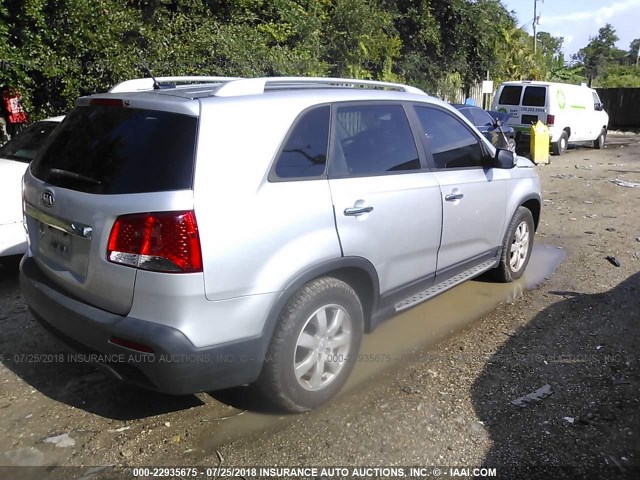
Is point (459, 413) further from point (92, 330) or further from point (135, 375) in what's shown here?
point (92, 330)

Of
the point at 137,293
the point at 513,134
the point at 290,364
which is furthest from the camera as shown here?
the point at 513,134

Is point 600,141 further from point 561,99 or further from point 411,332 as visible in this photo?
point 411,332

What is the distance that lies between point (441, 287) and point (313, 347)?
1416 millimetres

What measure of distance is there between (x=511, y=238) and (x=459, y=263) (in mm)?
997

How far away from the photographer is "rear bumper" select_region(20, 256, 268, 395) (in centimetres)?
259

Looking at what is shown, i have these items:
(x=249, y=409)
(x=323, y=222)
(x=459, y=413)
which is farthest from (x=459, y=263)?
(x=249, y=409)

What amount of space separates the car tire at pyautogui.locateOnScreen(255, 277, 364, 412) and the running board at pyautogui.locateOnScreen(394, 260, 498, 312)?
498 mm

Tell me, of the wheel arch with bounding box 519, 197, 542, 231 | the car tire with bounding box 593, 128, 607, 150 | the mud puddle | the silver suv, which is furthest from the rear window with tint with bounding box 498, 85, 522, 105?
the silver suv

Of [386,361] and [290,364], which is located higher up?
[290,364]

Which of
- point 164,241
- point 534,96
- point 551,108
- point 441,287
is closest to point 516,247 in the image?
point 441,287

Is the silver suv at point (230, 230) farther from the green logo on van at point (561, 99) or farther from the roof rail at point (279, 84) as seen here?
the green logo on van at point (561, 99)

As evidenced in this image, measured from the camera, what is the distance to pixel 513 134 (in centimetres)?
1498

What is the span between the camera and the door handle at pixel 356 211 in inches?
125

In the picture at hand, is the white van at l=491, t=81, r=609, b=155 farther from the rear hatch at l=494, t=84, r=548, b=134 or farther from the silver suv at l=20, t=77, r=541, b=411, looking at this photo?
the silver suv at l=20, t=77, r=541, b=411
